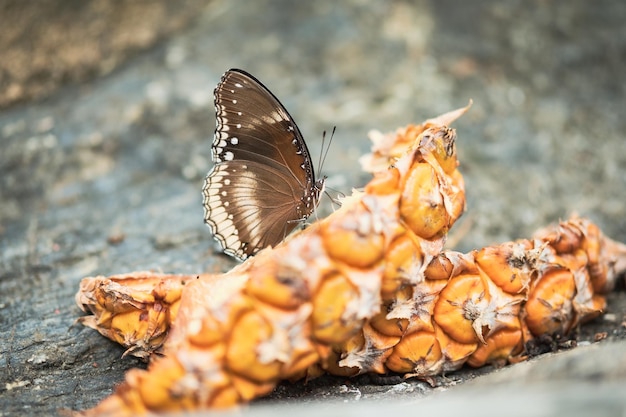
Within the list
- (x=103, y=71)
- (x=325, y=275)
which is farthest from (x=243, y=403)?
(x=103, y=71)

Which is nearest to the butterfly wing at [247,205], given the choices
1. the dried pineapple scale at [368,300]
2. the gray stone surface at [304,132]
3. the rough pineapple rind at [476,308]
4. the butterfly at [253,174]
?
the butterfly at [253,174]

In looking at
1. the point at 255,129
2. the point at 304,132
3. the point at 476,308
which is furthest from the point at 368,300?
the point at 304,132

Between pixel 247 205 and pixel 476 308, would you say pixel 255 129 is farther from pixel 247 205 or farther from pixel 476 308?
pixel 476 308

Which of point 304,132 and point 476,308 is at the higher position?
point 304,132

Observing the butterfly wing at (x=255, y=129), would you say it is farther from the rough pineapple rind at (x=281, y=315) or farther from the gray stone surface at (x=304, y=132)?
the rough pineapple rind at (x=281, y=315)

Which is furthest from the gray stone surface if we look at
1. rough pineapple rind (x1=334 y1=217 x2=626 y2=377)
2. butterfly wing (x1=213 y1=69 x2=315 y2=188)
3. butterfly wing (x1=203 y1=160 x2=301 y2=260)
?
butterfly wing (x1=213 y1=69 x2=315 y2=188)

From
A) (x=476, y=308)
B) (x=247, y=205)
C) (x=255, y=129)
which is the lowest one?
(x=476, y=308)
